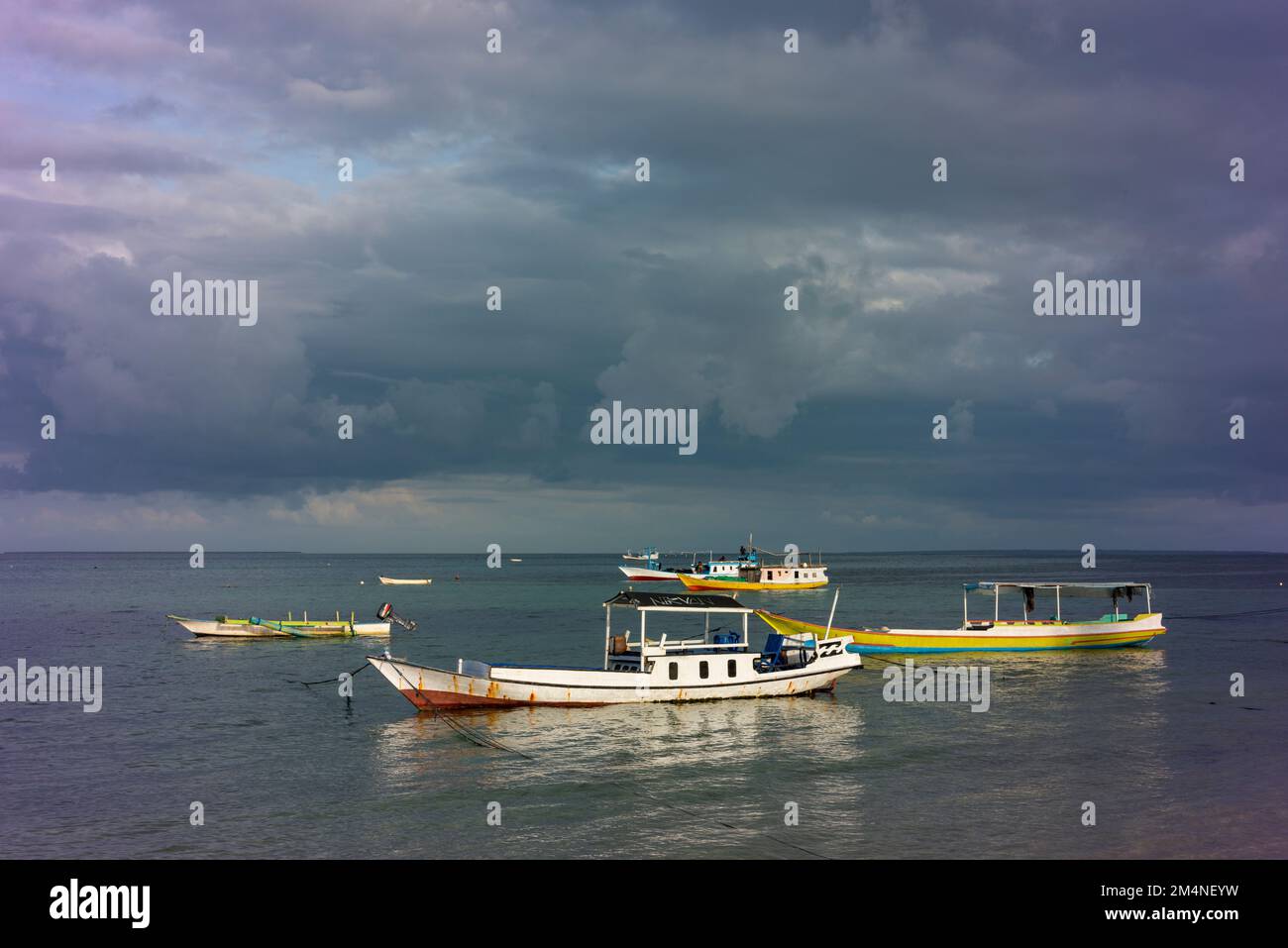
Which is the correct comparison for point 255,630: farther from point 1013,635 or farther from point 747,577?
point 747,577

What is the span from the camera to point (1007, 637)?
68625mm

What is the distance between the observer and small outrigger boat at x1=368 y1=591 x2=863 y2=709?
145 feet

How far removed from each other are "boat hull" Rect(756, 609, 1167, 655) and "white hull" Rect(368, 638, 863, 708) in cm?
1834

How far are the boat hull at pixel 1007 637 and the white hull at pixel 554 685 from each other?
18341mm

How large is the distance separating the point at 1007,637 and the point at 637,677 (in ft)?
116

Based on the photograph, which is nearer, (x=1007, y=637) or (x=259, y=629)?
(x=1007, y=637)

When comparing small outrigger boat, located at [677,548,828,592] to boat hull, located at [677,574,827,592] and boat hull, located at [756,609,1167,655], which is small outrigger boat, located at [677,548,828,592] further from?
boat hull, located at [756,609,1167,655]

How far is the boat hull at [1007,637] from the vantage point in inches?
2623

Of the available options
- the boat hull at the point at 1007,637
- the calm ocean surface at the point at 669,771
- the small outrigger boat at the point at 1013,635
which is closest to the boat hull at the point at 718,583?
the small outrigger boat at the point at 1013,635

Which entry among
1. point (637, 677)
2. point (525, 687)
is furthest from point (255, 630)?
point (637, 677)
